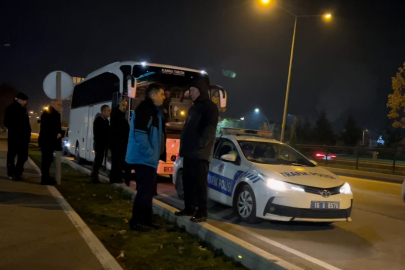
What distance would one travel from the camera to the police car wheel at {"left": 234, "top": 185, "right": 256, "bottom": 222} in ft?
22.6

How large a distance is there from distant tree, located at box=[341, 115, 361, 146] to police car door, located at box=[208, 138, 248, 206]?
2559 inches

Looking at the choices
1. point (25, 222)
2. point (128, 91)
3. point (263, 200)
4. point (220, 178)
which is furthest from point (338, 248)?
point (128, 91)

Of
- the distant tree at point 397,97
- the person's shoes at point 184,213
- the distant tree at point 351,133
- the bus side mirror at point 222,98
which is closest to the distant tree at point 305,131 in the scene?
the distant tree at point 351,133

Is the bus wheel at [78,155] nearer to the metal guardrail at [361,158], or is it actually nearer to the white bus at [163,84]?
the white bus at [163,84]

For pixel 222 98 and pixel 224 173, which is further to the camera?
pixel 222 98

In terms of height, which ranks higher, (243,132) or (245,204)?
(243,132)

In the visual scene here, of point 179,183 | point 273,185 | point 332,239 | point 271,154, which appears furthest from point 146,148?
point 179,183

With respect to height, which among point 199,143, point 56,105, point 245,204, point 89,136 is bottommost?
point 245,204

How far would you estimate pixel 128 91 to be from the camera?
11359 mm

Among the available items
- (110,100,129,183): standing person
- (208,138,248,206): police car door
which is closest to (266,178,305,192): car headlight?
(208,138,248,206): police car door

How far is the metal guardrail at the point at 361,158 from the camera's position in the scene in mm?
22550

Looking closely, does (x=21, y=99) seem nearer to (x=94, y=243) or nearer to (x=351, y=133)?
(x=94, y=243)

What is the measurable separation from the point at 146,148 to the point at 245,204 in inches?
94.4

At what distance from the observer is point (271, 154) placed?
8.20m
